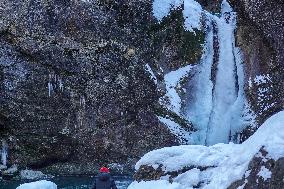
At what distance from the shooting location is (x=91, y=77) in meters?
23.4

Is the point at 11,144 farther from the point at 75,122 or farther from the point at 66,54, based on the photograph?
the point at 66,54

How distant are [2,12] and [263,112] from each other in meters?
14.2

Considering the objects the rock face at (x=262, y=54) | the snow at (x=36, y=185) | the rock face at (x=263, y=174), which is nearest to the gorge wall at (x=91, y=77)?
the rock face at (x=262, y=54)

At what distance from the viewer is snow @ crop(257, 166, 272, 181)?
7.20 meters

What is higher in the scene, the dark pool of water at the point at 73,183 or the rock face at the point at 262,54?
the rock face at the point at 262,54

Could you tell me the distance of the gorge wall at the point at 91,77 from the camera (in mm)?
22953

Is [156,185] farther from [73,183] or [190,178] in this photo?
[73,183]

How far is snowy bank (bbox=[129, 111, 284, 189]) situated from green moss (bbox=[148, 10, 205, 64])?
1360cm

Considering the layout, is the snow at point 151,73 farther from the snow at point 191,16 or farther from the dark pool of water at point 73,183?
the dark pool of water at point 73,183

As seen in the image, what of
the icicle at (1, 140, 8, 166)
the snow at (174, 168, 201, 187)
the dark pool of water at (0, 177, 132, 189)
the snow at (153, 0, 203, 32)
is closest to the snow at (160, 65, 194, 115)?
the snow at (153, 0, 203, 32)

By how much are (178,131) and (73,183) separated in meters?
6.08

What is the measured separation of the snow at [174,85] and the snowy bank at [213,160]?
11.9 metres

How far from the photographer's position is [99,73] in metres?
23.4

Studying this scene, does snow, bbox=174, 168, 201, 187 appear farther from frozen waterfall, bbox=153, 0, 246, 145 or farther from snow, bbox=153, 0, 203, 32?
snow, bbox=153, 0, 203, 32
